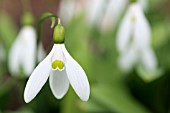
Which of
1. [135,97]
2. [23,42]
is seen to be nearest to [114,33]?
[135,97]

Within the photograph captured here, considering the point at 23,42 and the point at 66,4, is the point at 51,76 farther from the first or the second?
the point at 66,4

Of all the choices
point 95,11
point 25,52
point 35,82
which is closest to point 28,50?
point 25,52

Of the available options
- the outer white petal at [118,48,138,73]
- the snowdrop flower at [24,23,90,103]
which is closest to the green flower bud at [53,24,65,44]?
the snowdrop flower at [24,23,90,103]

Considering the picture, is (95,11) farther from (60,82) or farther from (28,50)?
(60,82)

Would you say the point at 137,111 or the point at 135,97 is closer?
the point at 137,111

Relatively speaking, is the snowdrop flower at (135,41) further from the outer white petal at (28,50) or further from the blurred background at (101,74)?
the outer white petal at (28,50)

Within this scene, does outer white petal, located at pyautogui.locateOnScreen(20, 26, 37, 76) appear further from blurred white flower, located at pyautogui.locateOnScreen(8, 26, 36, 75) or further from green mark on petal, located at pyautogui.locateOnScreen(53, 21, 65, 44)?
green mark on petal, located at pyautogui.locateOnScreen(53, 21, 65, 44)
